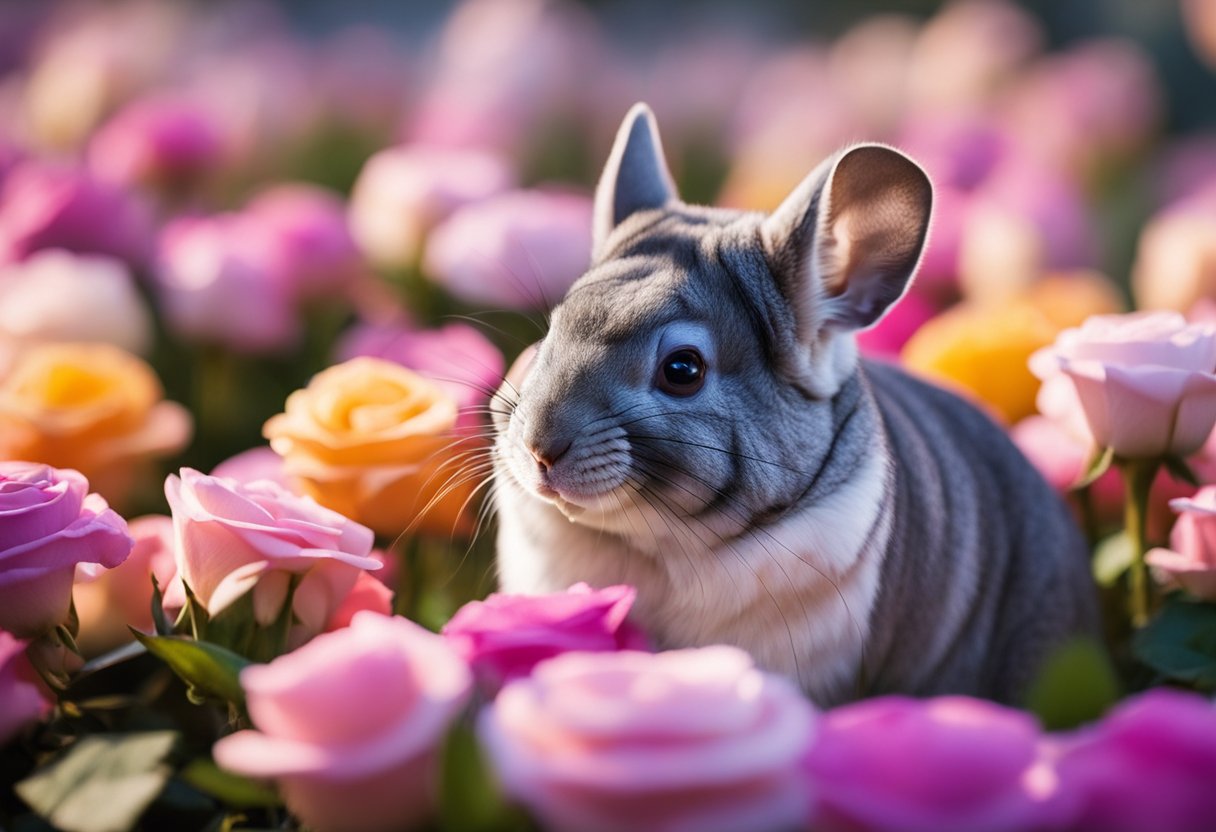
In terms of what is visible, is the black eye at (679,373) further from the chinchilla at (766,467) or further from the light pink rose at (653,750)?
the light pink rose at (653,750)

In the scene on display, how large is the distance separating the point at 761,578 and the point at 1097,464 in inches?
16.8

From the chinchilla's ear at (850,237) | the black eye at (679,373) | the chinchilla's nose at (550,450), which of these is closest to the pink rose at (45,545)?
the chinchilla's nose at (550,450)

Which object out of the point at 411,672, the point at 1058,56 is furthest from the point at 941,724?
the point at 1058,56

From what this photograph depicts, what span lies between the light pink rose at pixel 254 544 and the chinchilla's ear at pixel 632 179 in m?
0.71

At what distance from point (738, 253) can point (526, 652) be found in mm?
641

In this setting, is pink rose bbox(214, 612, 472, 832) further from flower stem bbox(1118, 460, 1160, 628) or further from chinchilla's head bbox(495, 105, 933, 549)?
flower stem bbox(1118, 460, 1160, 628)

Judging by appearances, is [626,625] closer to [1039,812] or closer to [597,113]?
[1039,812]

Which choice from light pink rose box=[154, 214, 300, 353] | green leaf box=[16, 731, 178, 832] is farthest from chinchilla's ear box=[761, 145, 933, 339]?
light pink rose box=[154, 214, 300, 353]

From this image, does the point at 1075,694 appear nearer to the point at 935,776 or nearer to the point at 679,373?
the point at 935,776

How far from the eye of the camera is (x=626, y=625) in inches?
48.3

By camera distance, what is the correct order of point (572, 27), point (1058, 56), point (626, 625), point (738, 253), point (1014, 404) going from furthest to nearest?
point (1058, 56) < point (572, 27) < point (1014, 404) < point (738, 253) < point (626, 625)

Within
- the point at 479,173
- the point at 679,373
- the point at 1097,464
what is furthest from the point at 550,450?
the point at 479,173

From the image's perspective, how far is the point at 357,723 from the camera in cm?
83

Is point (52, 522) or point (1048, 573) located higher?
point (52, 522)
